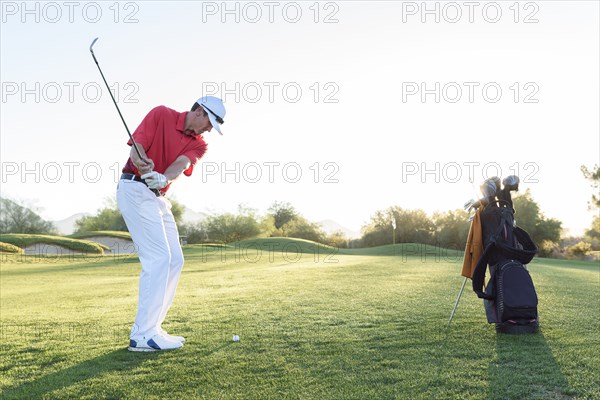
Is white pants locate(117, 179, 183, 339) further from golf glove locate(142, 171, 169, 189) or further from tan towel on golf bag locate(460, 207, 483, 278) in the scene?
tan towel on golf bag locate(460, 207, 483, 278)

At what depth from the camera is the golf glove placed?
4.92 m

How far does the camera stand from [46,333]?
6.25 metres

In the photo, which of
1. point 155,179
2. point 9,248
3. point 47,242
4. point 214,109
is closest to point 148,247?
point 155,179

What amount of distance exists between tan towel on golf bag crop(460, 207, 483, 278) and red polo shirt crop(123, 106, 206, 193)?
10.6 feet

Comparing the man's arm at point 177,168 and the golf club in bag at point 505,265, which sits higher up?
the man's arm at point 177,168

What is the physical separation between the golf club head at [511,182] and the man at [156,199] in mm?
3225

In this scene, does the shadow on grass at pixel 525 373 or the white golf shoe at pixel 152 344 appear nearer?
the shadow on grass at pixel 525 373

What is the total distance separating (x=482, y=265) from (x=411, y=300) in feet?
8.12

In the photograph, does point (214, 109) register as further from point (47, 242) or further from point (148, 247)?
point (47, 242)

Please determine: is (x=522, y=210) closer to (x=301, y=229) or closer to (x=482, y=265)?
(x=301, y=229)

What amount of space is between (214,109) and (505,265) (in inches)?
137

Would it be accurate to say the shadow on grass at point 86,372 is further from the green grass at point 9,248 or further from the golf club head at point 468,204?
the green grass at point 9,248

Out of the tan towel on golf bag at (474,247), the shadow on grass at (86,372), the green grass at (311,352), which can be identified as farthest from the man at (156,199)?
the tan towel on golf bag at (474,247)

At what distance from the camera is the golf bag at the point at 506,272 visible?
5.45m
